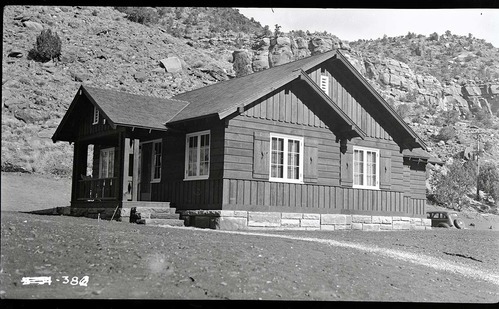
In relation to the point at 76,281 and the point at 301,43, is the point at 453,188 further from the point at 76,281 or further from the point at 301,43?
the point at 76,281

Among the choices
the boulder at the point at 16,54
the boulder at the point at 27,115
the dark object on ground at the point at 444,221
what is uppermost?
the boulder at the point at 16,54

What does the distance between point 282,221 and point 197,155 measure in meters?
3.61

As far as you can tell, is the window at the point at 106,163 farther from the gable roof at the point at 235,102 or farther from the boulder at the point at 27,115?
the boulder at the point at 27,115

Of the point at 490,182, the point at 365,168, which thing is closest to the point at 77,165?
the point at 365,168

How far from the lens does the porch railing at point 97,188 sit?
69.8 ft

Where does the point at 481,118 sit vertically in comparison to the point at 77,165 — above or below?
above

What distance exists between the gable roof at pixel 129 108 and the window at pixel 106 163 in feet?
7.00

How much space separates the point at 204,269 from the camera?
10.6 metres

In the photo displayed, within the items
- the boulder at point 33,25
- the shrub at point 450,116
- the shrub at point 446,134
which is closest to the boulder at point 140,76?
the boulder at point 33,25

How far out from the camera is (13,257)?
10.3m

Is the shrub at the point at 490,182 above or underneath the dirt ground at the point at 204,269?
above

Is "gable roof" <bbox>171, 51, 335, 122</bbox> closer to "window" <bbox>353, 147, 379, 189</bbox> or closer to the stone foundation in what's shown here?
the stone foundation

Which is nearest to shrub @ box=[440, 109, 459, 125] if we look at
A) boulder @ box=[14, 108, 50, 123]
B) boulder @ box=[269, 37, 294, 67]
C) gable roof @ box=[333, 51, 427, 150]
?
boulder @ box=[269, 37, 294, 67]

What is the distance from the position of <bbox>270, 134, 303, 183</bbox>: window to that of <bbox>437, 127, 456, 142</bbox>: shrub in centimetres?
3597
